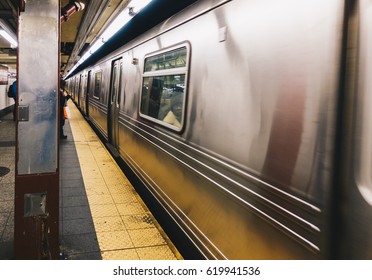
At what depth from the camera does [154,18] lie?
6875 millimetres

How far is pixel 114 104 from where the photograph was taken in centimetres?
785

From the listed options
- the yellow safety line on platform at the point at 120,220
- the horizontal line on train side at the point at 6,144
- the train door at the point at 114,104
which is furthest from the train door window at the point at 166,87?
the horizontal line on train side at the point at 6,144

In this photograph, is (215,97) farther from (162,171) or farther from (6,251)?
(6,251)

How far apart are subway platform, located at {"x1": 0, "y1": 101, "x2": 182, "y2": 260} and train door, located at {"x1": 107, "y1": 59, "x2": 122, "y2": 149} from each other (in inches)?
46.6

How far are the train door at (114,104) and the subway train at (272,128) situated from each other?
380 cm

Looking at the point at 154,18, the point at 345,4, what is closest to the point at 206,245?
the point at 345,4

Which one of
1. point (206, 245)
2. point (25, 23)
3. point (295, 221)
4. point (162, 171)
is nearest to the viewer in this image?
point (295, 221)

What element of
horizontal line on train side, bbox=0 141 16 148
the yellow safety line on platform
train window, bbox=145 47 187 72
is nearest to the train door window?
train window, bbox=145 47 187 72

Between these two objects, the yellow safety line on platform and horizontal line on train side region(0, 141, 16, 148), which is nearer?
the yellow safety line on platform

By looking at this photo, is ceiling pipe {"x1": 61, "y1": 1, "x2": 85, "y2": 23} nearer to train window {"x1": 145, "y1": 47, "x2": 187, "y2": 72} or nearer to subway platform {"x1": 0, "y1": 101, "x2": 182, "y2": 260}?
train window {"x1": 145, "y1": 47, "x2": 187, "y2": 72}

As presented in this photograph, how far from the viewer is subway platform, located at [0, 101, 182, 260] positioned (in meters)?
3.33

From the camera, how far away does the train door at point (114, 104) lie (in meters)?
7.41

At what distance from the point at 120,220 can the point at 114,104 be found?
14.0 ft
